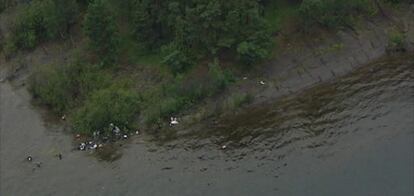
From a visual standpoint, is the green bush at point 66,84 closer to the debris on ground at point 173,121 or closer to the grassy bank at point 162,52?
the grassy bank at point 162,52

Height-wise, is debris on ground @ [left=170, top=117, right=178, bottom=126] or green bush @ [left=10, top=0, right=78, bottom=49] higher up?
green bush @ [left=10, top=0, right=78, bottom=49]

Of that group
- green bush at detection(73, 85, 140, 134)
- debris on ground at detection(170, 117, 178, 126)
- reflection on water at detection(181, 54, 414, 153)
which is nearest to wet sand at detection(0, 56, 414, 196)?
reflection on water at detection(181, 54, 414, 153)

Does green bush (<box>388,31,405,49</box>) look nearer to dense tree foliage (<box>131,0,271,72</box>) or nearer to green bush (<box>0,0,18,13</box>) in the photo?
dense tree foliage (<box>131,0,271,72</box>)

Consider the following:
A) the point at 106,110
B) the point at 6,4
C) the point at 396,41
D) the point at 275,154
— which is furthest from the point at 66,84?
the point at 396,41

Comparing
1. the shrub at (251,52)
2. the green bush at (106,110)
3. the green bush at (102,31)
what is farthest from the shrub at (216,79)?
the green bush at (102,31)

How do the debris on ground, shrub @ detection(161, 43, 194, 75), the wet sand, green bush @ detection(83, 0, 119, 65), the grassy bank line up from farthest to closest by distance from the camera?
green bush @ detection(83, 0, 119, 65), shrub @ detection(161, 43, 194, 75), the grassy bank, the debris on ground, the wet sand

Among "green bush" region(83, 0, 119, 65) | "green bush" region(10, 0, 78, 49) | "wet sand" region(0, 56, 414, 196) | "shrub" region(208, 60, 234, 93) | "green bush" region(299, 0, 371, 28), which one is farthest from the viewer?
"green bush" region(10, 0, 78, 49)

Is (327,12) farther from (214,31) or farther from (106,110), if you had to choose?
(106,110)

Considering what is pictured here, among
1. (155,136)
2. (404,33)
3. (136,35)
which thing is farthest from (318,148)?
(136,35)
